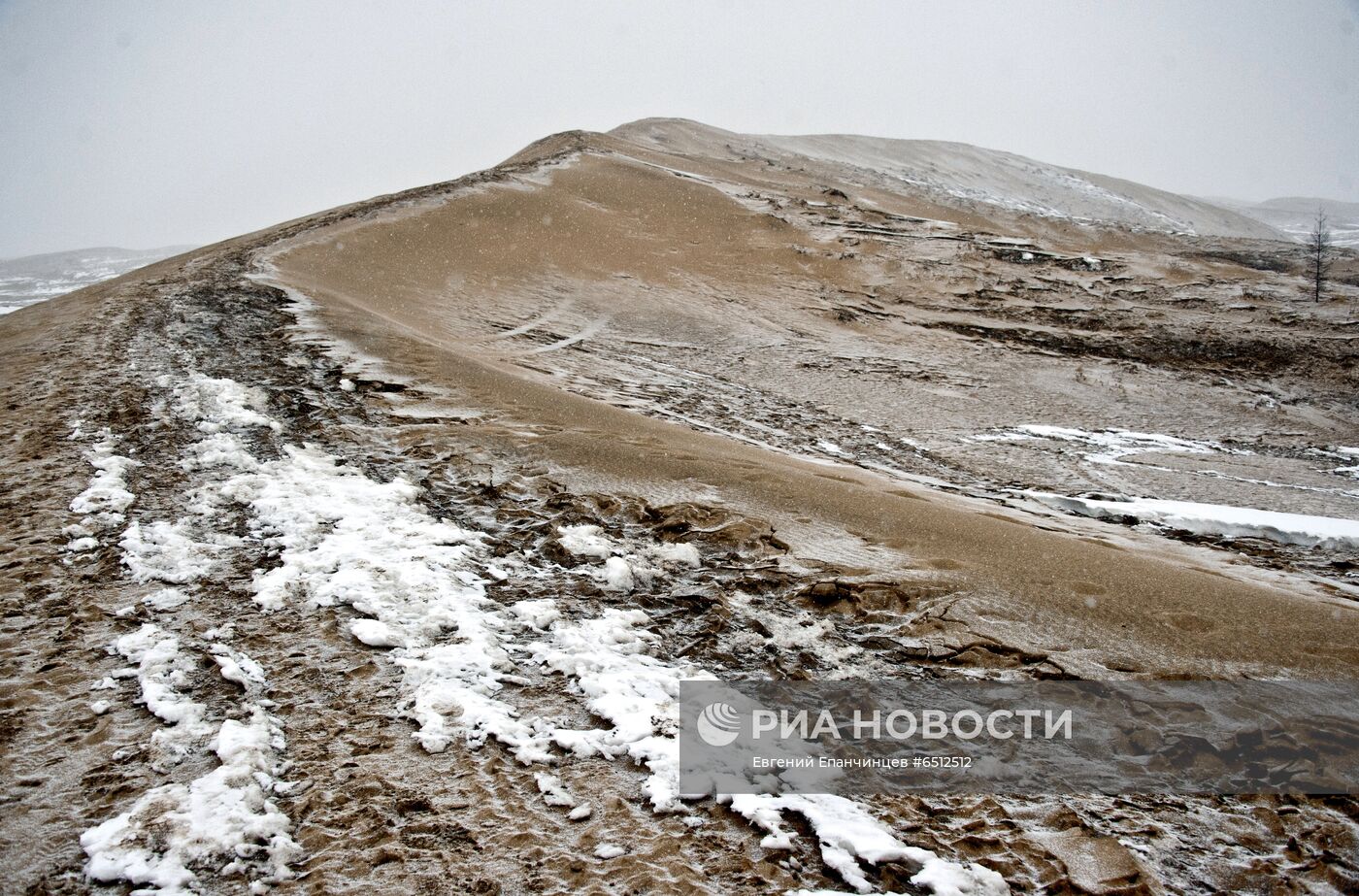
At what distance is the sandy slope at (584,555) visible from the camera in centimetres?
237

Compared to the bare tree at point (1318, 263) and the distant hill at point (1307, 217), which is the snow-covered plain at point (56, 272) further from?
the distant hill at point (1307, 217)

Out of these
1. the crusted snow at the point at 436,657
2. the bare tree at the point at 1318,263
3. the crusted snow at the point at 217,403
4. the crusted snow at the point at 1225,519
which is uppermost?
the bare tree at the point at 1318,263

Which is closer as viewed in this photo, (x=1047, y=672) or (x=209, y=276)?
(x=1047, y=672)

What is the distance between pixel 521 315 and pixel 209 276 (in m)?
4.53

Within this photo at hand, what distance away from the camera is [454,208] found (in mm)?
14859

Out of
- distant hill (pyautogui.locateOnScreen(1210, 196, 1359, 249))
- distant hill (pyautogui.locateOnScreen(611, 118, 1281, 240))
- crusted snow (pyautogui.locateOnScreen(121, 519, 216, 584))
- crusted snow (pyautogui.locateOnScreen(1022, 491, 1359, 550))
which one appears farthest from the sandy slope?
distant hill (pyautogui.locateOnScreen(1210, 196, 1359, 249))

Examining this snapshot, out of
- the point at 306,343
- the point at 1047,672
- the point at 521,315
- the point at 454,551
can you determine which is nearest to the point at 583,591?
the point at 454,551

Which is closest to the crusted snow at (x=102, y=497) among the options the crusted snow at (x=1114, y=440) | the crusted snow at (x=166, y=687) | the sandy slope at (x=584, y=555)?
the sandy slope at (x=584, y=555)

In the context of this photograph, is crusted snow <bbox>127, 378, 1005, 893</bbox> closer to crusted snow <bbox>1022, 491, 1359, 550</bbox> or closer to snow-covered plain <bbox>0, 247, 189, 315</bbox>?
crusted snow <bbox>1022, 491, 1359, 550</bbox>

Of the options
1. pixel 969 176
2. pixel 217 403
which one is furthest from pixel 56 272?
pixel 217 403

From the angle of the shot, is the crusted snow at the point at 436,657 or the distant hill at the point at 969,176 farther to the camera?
the distant hill at the point at 969,176

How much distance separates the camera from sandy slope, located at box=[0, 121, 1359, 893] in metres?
2.37

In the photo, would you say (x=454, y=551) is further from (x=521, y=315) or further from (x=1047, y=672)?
(x=521, y=315)

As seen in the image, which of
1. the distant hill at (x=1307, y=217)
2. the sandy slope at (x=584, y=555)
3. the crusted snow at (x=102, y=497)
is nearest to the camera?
the sandy slope at (x=584, y=555)
